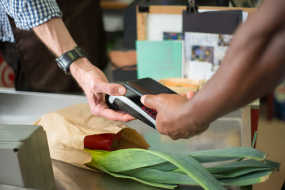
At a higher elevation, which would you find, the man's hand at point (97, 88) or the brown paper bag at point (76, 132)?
the man's hand at point (97, 88)

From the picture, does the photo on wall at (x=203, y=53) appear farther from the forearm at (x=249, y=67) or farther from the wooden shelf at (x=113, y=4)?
the wooden shelf at (x=113, y=4)

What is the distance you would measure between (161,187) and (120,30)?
1360 mm

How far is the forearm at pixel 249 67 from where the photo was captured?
0.34 metres

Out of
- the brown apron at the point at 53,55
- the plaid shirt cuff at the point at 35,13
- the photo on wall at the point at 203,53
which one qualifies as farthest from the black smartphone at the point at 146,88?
the brown apron at the point at 53,55

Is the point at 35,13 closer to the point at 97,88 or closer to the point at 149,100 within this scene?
the point at 97,88

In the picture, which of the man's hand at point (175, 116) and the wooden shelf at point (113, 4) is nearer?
the man's hand at point (175, 116)

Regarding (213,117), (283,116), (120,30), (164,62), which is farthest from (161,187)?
(120,30)

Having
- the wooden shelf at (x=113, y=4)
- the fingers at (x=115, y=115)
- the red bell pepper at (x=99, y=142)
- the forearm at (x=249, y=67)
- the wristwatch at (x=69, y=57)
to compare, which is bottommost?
the red bell pepper at (x=99, y=142)

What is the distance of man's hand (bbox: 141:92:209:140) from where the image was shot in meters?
0.48

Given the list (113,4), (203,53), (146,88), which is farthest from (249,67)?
(113,4)

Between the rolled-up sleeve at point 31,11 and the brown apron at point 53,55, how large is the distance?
0.70 ft

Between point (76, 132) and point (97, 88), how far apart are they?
150 mm

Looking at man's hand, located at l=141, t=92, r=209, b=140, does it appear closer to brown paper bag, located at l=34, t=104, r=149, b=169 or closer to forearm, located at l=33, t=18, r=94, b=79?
brown paper bag, located at l=34, t=104, r=149, b=169

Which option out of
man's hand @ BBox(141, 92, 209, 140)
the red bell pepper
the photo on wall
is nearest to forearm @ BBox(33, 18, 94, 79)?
the red bell pepper
